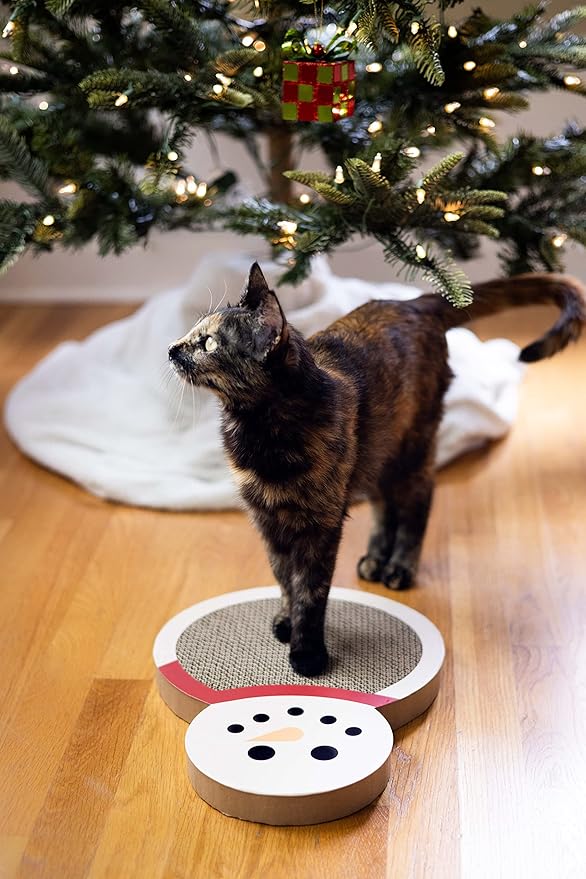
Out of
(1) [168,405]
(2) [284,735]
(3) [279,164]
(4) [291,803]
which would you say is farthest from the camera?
(1) [168,405]

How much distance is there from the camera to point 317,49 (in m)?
1.65

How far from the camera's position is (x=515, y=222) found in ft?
6.59

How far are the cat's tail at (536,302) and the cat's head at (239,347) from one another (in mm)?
493

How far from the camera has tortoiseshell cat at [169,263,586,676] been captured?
1437mm

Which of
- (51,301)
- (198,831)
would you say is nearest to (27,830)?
(198,831)

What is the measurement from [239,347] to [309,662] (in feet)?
1.61

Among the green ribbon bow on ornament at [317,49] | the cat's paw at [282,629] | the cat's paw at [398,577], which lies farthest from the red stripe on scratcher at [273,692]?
the green ribbon bow on ornament at [317,49]

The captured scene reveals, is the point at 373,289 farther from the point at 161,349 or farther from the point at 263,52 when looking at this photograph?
the point at 263,52

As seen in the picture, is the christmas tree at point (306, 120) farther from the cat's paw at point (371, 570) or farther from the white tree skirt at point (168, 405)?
the cat's paw at point (371, 570)

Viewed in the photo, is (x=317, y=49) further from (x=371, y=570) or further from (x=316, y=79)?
(x=371, y=570)

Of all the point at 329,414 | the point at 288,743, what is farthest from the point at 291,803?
the point at 329,414

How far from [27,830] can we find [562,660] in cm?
84

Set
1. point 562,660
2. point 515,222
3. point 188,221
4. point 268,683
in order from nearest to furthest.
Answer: point 268,683 → point 562,660 → point 515,222 → point 188,221

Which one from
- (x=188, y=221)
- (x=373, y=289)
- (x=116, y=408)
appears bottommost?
(x=116, y=408)
